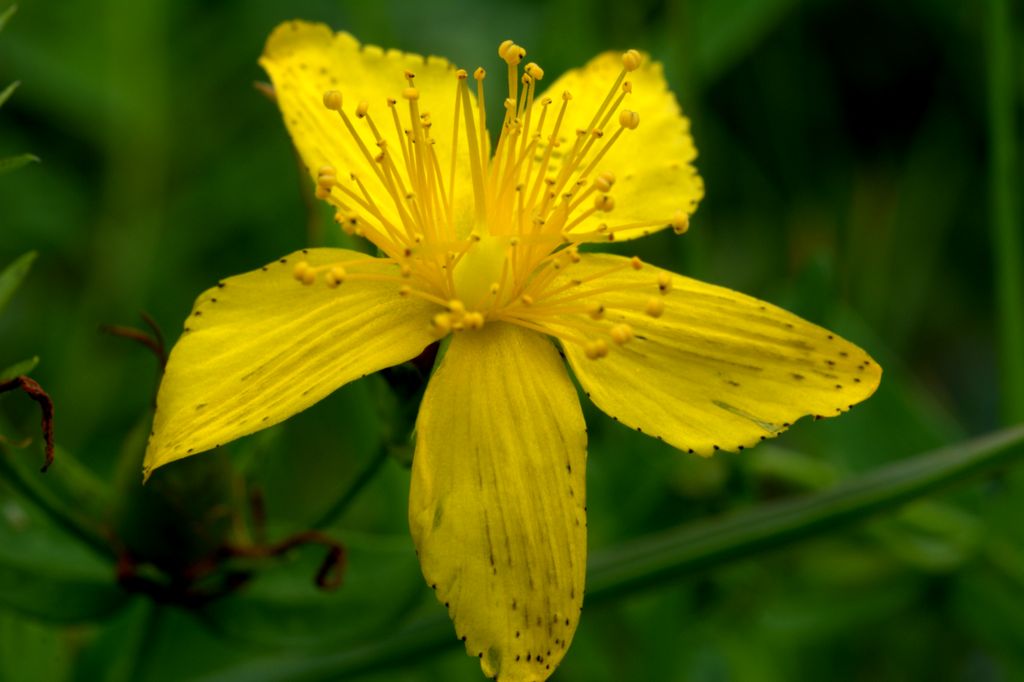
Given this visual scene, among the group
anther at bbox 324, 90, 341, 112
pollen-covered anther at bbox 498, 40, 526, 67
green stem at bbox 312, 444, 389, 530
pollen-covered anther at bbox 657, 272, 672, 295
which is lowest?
green stem at bbox 312, 444, 389, 530

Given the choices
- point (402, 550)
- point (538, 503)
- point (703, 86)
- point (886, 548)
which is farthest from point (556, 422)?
point (703, 86)

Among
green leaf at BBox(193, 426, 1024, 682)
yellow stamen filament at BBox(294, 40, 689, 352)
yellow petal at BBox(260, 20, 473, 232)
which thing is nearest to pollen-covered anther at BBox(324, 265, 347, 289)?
yellow stamen filament at BBox(294, 40, 689, 352)

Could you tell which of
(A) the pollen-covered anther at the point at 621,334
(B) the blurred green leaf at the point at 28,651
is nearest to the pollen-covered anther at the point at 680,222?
(A) the pollen-covered anther at the point at 621,334

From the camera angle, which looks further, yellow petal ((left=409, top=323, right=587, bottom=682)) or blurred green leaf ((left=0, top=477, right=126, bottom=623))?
blurred green leaf ((left=0, top=477, right=126, bottom=623))

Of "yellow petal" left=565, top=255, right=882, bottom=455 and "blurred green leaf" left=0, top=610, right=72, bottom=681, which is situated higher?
"yellow petal" left=565, top=255, right=882, bottom=455

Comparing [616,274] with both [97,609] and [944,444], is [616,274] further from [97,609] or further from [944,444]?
[944,444]

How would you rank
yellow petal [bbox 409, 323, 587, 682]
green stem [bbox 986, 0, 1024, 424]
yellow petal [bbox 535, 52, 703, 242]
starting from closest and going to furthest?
yellow petal [bbox 409, 323, 587, 682], yellow petal [bbox 535, 52, 703, 242], green stem [bbox 986, 0, 1024, 424]

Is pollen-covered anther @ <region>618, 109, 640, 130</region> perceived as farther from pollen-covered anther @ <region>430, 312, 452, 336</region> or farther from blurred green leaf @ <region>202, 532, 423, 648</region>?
blurred green leaf @ <region>202, 532, 423, 648</region>
